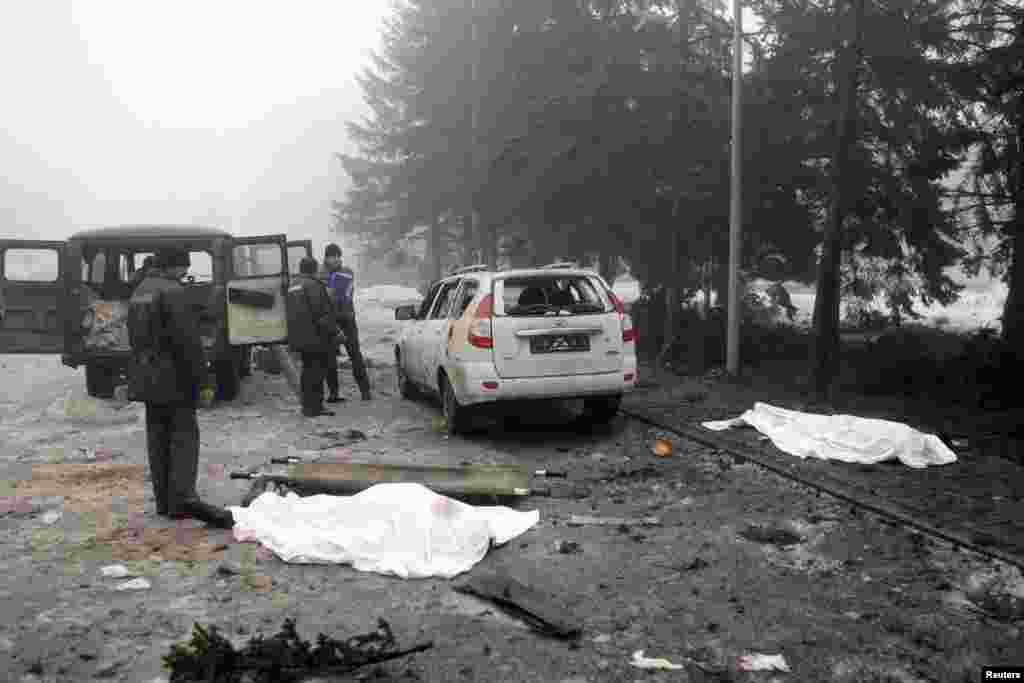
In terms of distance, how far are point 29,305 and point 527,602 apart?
35.4ft

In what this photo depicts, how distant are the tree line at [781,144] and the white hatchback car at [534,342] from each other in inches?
252

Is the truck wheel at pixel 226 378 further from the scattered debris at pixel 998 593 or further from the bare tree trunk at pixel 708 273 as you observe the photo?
the bare tree trunk at pixel 708 273

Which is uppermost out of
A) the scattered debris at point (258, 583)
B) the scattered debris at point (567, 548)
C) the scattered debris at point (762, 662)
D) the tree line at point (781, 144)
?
the tree line at point (781, 144)

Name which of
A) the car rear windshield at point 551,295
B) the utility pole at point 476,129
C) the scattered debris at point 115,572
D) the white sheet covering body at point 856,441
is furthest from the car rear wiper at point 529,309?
the utility pole at point 476,129

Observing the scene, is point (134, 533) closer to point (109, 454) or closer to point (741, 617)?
point (109, 454)

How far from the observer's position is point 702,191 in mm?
16141

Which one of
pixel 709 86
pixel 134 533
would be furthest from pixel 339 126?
pixel 134 533

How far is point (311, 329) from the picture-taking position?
1123 centimetres

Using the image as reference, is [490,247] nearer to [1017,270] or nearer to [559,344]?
[1017,270]

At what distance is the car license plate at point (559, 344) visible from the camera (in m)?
8.89

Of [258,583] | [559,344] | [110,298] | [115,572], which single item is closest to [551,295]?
[559,344]

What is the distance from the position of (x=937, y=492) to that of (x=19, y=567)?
681 centimetres

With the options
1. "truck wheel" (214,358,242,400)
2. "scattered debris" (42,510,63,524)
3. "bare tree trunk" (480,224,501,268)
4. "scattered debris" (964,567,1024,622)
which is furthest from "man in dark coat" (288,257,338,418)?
"bare tree trunk" (480,224,501,268)

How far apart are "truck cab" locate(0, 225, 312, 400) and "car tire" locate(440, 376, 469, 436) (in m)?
3.99
